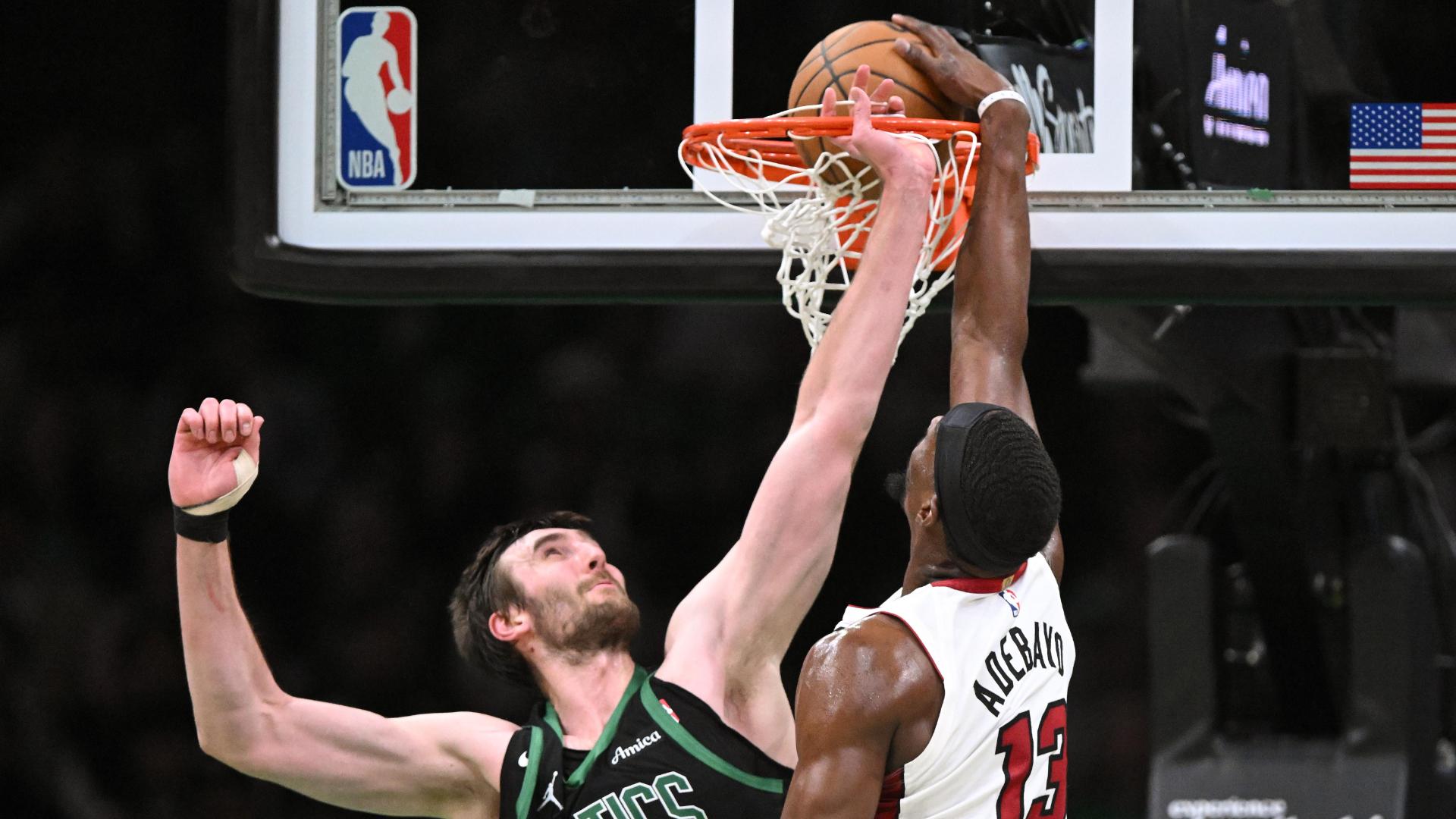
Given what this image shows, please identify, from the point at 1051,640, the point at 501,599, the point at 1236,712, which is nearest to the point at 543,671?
the point at 501,599

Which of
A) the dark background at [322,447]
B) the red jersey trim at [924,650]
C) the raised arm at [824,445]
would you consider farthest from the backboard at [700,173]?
the dark background at [322,447]

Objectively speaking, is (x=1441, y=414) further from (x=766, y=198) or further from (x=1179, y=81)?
(x=766, y=198)

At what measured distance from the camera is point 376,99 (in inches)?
116

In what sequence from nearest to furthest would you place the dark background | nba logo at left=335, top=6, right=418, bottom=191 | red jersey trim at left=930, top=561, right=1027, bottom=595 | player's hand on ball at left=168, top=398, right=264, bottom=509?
red jersey trim at left=930, top=561, right=1027, bottom=595
player's hand on ball at left=168, top=398, right=264, bottom=509
nba logo at left=335, top=6, right=418, bottom=191
the dark background

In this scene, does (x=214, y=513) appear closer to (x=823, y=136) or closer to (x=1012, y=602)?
Answer: (x=823, y=136)

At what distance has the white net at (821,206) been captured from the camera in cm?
260

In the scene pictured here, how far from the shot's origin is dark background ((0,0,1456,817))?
5.91 meters

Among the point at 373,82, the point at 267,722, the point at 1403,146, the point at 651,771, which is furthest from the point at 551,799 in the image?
the point at 1403,146

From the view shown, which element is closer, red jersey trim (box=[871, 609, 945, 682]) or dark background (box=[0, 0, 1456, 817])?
red jersey trim (box=[871, 609, 945, 682])

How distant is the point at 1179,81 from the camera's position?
9.50 ft

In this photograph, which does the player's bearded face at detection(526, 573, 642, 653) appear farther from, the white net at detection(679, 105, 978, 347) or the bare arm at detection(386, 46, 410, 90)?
the bare arm at detection(386, 46, 410, 90)

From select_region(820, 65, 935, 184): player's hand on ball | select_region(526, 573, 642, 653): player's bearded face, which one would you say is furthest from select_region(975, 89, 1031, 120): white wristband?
select_region(526, 573, 642, 653): player's bearded face

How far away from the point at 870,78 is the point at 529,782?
3.92 feet

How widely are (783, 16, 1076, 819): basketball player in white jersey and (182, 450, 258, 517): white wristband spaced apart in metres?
0.97
